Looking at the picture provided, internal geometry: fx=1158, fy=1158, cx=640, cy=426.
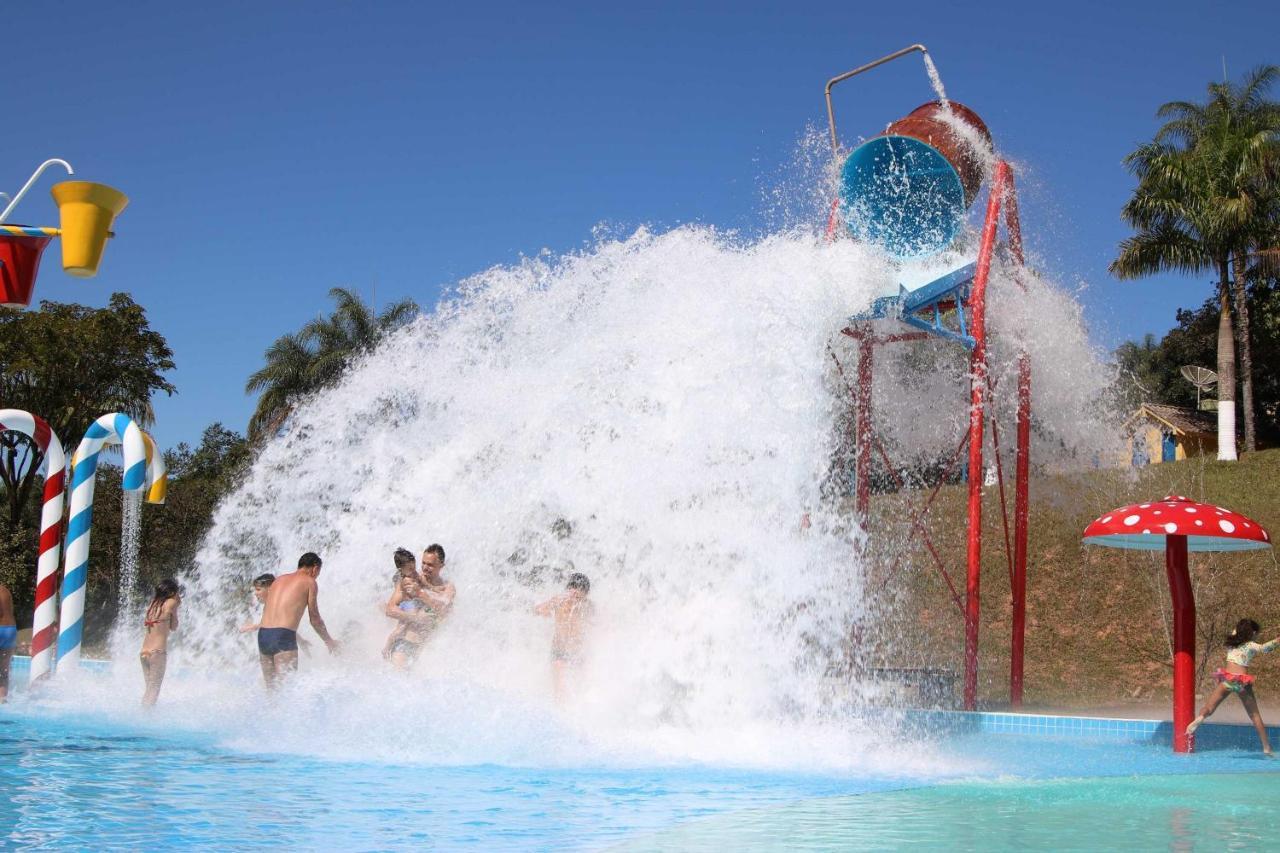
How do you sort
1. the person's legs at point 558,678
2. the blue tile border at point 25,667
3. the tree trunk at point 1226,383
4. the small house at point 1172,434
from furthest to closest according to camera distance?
the small house at point 1172,434, the tree trunk at point 1226,383, the blue tile border at point 25,667, the person's legs at point 558,678

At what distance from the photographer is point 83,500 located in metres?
13.6

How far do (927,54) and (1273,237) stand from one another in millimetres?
20972

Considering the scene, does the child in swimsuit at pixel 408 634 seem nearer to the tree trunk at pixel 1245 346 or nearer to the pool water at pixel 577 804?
the pool water at pixel 577 804

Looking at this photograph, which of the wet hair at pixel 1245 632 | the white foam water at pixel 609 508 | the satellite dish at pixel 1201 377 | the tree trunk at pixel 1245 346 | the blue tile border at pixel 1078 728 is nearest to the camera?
the white foam water at pixel 609 508

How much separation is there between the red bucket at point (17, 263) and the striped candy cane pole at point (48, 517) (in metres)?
4.59

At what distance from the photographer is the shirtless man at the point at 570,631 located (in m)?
9.55

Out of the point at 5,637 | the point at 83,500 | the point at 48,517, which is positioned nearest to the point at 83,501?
the point at 83,500

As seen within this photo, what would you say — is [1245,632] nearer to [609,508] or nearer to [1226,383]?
[609,508]

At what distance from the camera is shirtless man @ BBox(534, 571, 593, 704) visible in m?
9.55

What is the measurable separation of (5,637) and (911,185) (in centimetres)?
1004

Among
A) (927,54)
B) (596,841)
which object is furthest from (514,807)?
(927,54)

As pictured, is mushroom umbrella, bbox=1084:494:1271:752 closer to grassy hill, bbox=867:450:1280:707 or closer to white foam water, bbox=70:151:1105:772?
white foam water, bbox=70:151:1105:772

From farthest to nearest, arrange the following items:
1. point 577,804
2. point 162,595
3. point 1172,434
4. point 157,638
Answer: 1. point 1172,434
2. point 162,595
3. point 157,638
4. point 577,804

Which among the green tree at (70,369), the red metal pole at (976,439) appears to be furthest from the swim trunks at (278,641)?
the green tree at (70,369)
